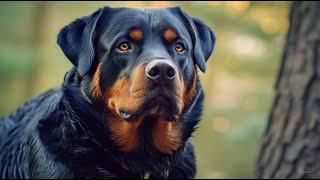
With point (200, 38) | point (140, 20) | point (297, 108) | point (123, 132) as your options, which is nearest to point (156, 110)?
point (123, 132)

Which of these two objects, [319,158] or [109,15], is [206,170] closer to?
[319,158]

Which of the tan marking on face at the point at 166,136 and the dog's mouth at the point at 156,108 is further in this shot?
the tan marking on face at the point at 166,136

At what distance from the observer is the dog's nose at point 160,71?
3824 millimetres

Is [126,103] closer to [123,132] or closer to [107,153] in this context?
[123,132]

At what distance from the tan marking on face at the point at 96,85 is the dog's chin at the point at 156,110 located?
0.95 feet

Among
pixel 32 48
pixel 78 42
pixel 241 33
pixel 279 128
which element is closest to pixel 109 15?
pixel 78 42

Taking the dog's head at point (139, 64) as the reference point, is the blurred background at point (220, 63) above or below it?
below

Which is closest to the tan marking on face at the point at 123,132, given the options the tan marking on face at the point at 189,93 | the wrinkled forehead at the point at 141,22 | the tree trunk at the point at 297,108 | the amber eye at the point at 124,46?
the tan marking on face at the point at 189,93

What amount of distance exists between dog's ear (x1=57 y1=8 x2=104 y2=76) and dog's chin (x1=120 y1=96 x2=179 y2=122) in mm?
451

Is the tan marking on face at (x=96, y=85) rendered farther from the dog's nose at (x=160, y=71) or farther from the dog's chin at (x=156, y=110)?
the dog's nose at (x=160, y=71)

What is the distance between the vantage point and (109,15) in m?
4.46

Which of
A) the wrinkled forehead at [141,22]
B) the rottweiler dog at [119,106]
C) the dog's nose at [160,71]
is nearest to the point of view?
the dog's nose at [160,71]

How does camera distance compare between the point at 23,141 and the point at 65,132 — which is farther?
the point at 23,141

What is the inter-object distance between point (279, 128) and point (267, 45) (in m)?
4.90
